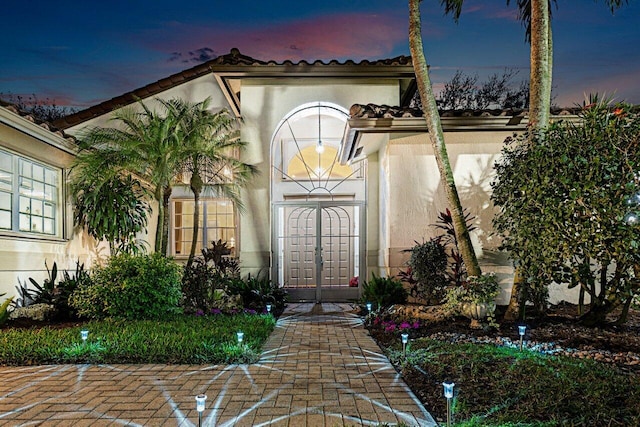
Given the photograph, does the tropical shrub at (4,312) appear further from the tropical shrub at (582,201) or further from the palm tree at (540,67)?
the palm tree at (540,67)

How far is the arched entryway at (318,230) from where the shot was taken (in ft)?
41.6

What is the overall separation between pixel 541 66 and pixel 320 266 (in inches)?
288

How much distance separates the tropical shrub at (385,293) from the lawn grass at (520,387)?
334 centimetres

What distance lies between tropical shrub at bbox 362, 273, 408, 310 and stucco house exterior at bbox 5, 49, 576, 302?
75 cm

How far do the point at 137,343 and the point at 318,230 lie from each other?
704cm

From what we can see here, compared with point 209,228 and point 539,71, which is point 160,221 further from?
point 539,71

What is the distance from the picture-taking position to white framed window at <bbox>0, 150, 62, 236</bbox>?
9078 mm

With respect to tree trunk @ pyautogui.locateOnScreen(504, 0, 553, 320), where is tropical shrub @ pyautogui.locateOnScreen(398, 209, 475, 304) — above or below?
below

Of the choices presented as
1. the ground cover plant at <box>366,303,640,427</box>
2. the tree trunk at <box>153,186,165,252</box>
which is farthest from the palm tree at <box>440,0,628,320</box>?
the tree trunk at <box>153,186,165,252</box>

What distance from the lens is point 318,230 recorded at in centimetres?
1280

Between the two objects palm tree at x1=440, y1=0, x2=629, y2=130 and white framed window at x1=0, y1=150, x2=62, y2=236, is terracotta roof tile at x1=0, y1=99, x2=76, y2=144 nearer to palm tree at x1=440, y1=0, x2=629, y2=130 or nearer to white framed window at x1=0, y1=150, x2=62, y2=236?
white framed window at x1=0, y1=150, x2=62, y2=236

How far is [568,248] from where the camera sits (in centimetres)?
595

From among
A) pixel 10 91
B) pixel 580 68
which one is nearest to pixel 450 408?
pixel 580 68

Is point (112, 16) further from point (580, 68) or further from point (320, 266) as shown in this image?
point (580, 68)
